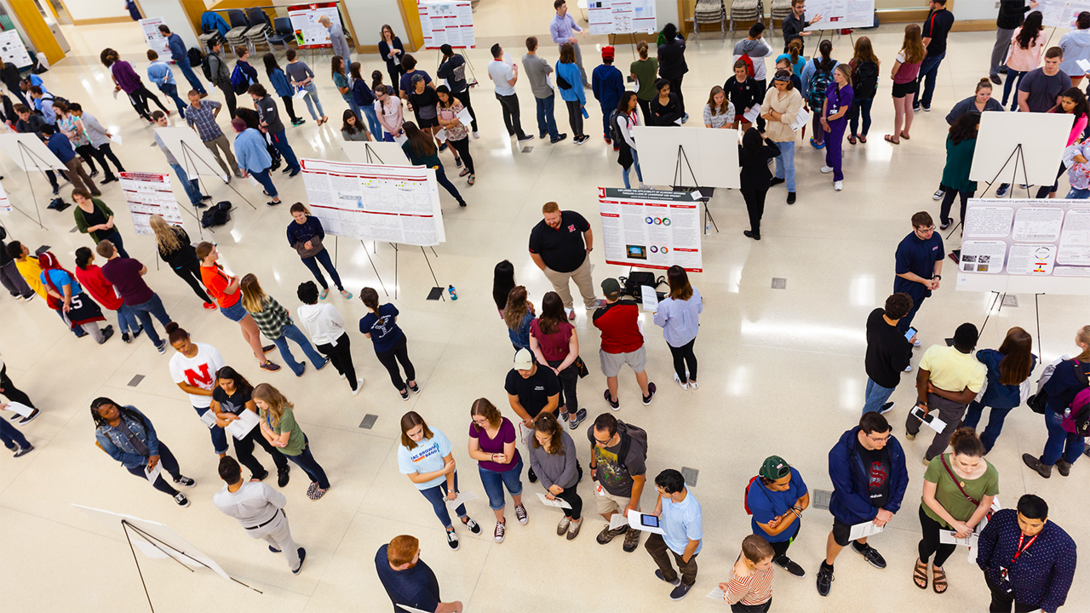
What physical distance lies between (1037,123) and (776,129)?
2344 mm

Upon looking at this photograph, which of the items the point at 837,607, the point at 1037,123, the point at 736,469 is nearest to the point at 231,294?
the point at 736,469

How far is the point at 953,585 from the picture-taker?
4.37m

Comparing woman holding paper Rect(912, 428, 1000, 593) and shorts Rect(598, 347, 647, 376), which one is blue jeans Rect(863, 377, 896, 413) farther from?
shorts Rect(598, 347, 647, 376)

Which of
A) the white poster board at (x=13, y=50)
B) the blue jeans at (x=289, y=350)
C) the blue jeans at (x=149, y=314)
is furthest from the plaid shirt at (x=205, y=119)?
the white poster board at (x=13, y=50)

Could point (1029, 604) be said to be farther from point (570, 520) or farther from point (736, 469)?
point (570, 520)

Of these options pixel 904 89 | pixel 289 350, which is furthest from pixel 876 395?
pixel 289 350

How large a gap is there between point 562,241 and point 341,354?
2.24m

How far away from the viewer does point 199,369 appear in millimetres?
5609

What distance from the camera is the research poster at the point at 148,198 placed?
7938mm

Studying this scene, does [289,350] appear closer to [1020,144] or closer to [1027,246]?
[1027,246]

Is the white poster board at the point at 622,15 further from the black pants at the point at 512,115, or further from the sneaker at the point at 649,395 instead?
the sneaker at the point at 649,395

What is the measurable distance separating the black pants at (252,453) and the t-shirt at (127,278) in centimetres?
236

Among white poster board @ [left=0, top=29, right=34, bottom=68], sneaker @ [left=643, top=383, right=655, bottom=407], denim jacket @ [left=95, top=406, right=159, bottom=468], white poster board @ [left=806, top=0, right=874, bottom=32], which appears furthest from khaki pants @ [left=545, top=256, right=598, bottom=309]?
white poster board @ [left=0, top=29, right=34, bottom=68]

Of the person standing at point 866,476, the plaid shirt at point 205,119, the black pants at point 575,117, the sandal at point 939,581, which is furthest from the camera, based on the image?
the black pants at point 575,117
